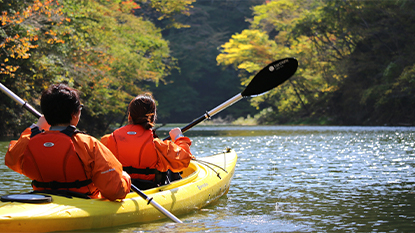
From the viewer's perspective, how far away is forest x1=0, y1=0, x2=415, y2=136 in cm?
1357

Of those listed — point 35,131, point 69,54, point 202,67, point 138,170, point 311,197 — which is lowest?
point 311,197

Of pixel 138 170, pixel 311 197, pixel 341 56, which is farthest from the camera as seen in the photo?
pixel 341 56

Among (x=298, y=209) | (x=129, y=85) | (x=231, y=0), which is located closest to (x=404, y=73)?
(x=129, y=85)

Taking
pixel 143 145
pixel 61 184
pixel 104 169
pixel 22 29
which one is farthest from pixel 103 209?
pixel 22 29

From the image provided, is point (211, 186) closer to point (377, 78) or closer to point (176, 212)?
point (176, 212)

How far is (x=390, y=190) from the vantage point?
19.3ft

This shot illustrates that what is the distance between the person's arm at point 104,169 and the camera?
325cm

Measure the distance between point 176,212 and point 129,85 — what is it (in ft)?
60.6

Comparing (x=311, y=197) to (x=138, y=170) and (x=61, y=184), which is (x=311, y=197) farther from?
(x=61, y=184)

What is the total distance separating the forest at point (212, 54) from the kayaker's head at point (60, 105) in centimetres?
889

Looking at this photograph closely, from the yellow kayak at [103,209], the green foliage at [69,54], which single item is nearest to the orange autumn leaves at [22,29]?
the green foliage at [69,54]

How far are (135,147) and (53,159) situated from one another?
982 mm

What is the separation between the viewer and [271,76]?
6137mm

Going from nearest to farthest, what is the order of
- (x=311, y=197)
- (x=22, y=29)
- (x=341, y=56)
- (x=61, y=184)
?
(x=61, y=184) < (x=311, y=197) < (x=22, y=29) < (x=341, y=56)
